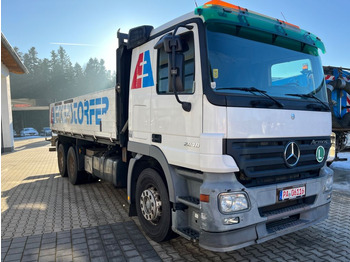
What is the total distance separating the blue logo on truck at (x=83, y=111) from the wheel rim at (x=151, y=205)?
73.1 inches

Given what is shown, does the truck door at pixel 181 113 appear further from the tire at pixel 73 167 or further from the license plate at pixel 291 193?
the tire at pixel 73 167

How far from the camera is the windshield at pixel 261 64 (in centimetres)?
284

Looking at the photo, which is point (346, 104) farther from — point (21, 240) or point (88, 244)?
point (21, 240)

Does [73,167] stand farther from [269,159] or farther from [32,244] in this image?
[269,159]

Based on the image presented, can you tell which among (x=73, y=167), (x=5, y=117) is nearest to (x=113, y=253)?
(x=73, y=167)

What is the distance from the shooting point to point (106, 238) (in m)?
3.89

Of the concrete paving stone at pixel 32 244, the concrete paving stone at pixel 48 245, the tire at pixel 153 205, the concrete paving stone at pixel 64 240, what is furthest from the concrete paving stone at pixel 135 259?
the concrete paving stone at pixel 32 244

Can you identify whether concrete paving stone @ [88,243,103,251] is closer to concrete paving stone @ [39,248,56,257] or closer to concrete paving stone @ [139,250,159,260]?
concrete paving stone @ [39,248,56,257]

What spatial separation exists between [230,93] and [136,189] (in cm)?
208

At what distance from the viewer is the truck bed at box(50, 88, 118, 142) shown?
4.74 m

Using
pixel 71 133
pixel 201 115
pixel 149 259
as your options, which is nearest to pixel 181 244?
pixel 149 259

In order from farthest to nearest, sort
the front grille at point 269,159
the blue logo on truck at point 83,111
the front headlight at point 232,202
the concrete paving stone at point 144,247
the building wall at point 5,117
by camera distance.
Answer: the building wall at point 5,117, the blue logo on truck at point 83,111, the concrete paving stone at point 144,247, the front grille at point 269,159, the front headlight at point 232,202

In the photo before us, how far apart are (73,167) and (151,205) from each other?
4.12 m

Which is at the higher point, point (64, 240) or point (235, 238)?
point (235, 238)
